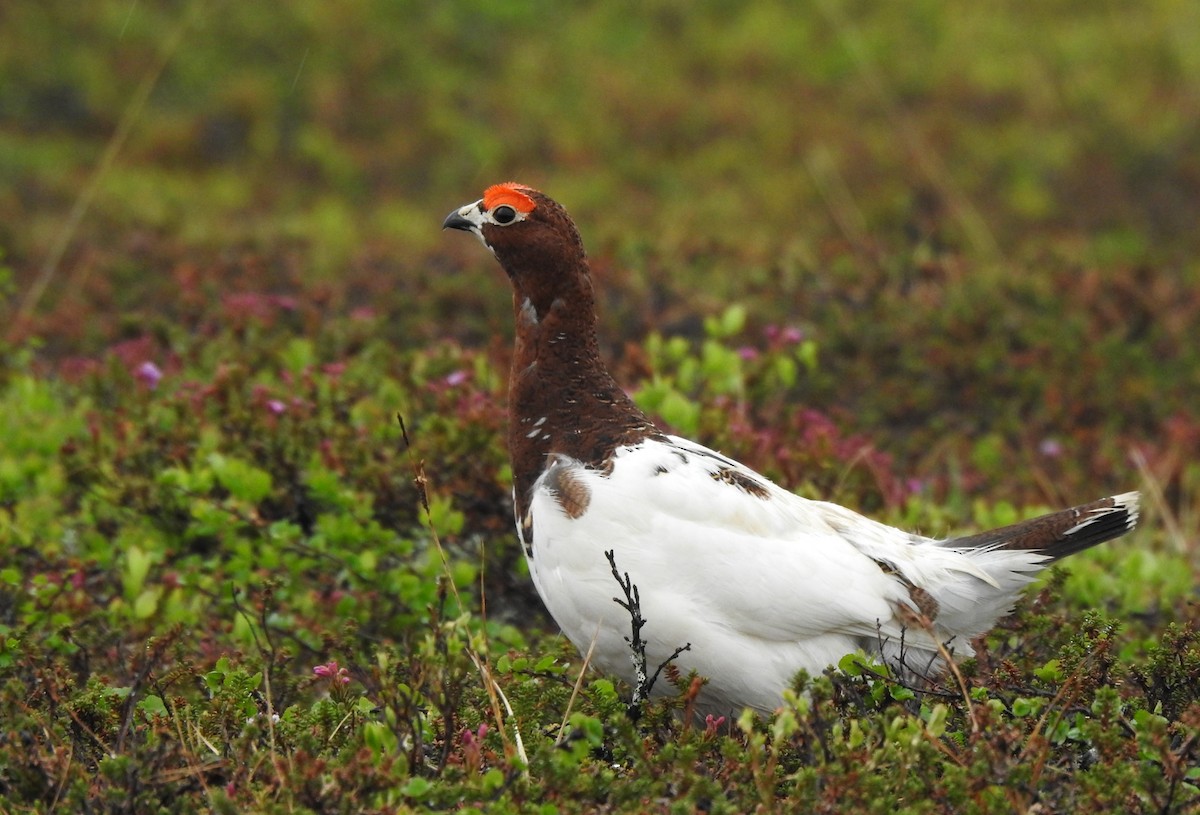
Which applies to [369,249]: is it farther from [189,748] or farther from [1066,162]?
[189,748]

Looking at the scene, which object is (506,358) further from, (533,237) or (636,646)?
(636,646)

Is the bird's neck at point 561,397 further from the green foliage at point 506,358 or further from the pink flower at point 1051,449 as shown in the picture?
the pink flower at point 1051,449

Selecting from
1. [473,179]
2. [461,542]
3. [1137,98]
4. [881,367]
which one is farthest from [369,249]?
[1137,98]

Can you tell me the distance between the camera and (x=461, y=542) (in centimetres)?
559

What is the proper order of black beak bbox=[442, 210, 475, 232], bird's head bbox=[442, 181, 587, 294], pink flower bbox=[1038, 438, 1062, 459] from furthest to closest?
pink flower bbox=[1038, 438, 1062, 459], black beak bbox=[442, 210, 475, 232], bird's head bbox=[442, 181, 587, 294]

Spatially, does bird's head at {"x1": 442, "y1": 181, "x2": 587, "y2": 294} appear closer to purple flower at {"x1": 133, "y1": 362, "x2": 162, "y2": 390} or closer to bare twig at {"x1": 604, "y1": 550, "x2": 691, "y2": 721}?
bare twig at {"x1": 604, "y1": 550, "x2": 691, "y2": 721}

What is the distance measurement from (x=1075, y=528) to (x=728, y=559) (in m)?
0.93

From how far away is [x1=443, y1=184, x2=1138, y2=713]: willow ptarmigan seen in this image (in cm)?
395

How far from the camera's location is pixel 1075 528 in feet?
13.3

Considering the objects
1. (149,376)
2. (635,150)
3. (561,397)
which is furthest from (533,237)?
(635,150)

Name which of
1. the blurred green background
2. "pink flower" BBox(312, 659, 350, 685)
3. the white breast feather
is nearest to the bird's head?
the white breast feather

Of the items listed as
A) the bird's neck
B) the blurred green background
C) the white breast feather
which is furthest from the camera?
the blurred green background

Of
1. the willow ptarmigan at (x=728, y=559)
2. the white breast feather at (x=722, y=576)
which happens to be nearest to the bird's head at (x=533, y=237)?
the willow ptarmigan at (x=728, y=559)

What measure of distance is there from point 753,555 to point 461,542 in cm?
183
